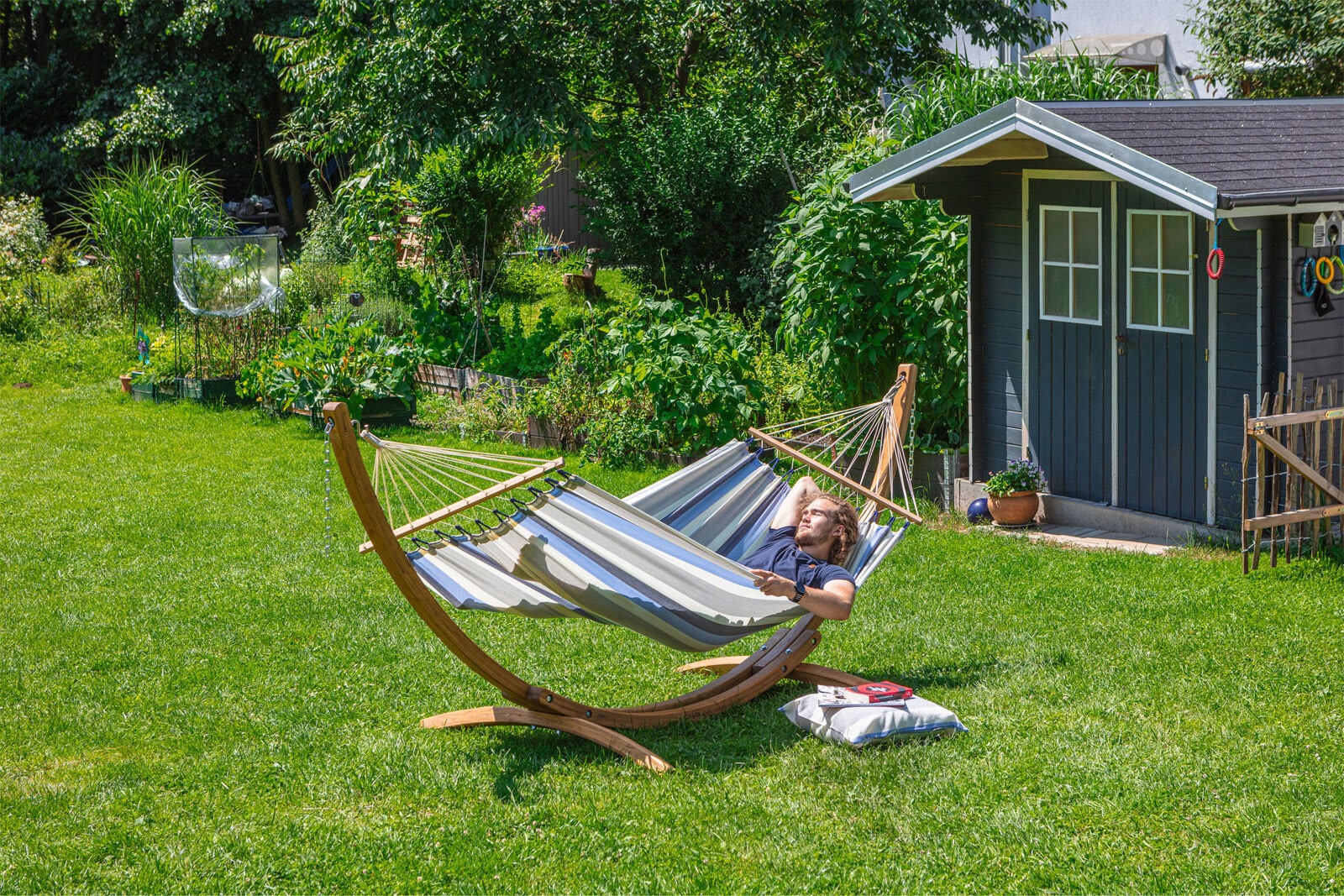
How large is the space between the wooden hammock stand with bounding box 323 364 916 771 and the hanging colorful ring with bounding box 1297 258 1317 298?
279 centimetres

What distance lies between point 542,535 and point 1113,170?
411 centimetres

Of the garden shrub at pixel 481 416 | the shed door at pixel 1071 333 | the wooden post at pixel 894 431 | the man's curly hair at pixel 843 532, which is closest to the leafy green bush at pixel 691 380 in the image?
the garden shrub at pixel 481 416

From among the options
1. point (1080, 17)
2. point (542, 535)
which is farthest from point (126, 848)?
point (1080, 17)

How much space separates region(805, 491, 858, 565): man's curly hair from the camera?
18.0 ft

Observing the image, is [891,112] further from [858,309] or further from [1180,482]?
[1180,482]

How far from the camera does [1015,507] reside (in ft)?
27.5

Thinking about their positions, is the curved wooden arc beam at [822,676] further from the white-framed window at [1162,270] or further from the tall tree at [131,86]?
the tall tree at [131,86]

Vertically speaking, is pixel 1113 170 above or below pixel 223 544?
above

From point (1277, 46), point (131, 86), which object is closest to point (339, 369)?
point (1277, 46)

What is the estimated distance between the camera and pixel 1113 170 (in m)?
7.19

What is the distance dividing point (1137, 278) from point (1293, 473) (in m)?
1.58

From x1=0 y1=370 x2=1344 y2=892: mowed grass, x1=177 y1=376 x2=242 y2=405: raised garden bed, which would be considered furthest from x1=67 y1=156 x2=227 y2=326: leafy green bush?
x1=0 y1=370 x2=1344 y2=892: mowed grass

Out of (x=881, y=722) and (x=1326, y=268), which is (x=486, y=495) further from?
(x=1326, y=268)

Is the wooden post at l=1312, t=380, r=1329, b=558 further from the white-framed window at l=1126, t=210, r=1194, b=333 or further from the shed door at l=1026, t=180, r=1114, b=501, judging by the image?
the shed door at l=1026, t=180, r=1114, b=501
